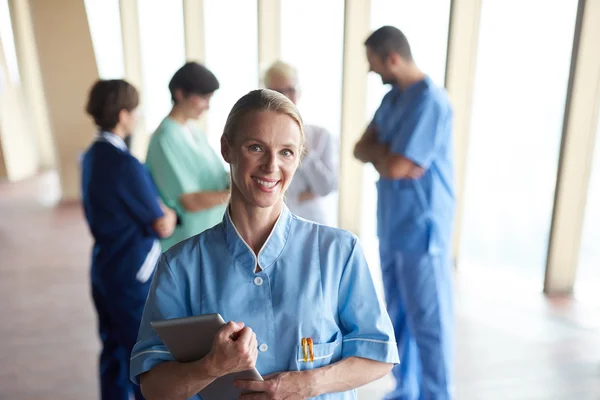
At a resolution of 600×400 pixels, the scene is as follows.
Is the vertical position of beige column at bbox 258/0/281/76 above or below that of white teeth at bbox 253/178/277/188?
above

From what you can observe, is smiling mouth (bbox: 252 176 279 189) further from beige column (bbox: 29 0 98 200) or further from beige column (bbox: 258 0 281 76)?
beige column (bbox: 29 0 98 200)

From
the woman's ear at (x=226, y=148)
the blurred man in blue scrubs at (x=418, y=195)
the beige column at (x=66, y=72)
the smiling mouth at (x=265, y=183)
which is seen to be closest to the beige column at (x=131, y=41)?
the beige column at (x=66, y=72)

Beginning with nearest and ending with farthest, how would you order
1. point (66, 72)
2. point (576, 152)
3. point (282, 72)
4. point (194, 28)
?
point (282, 72) < point (576, 152) < point (194, 28) < point (66, 72)

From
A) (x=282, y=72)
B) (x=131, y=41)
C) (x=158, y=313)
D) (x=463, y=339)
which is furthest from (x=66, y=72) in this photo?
(x=158, y=313)

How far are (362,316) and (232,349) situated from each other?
34cm

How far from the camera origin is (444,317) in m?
2.51

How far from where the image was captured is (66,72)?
7055 mm

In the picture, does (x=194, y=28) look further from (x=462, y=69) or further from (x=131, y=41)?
(x=462, y=69)

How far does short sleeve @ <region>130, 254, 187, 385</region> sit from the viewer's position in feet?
3.91

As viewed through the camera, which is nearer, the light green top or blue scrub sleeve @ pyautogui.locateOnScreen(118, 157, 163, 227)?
blue scrub sleeve @ pyautogui.locateOnScreen(118, 157, 163, 227)

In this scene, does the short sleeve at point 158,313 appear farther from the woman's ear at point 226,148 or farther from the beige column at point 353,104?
the beige column at point 353,104

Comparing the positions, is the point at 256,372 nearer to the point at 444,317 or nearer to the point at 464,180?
the point at 444,317

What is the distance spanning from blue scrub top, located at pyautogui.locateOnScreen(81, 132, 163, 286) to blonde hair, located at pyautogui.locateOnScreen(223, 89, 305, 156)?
3.63ft

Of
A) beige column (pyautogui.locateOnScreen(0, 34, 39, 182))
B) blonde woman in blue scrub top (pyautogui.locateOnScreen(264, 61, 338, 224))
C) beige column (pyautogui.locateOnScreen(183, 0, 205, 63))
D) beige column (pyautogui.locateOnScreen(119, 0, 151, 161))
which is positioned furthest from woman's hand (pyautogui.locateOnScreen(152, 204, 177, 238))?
beige column (pyautogui.locateOnScreen(0, 34, 39, 182))
